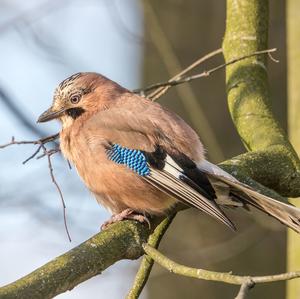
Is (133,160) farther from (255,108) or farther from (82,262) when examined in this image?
(82,262)

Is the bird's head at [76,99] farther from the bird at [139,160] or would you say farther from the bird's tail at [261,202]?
the bird's tail at [261,202]

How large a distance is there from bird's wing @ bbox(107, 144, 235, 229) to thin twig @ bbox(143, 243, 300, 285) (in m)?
0.50

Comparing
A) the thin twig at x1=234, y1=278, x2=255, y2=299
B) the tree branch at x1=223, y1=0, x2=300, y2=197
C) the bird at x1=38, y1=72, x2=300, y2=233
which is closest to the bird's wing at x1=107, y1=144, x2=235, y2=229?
the bird at x1=38, y1=72, x2=300, y2=233

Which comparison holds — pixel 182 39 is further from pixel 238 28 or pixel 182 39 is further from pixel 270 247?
pixel 238 28

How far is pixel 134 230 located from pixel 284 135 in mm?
1164

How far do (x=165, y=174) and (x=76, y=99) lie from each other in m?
0.86

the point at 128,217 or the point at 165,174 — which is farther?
the point at 165,174

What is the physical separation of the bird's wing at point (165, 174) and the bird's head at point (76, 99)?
442 mm

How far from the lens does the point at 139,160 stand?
4570 millimetres

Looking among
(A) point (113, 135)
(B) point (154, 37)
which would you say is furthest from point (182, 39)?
(A) point (113, 135)

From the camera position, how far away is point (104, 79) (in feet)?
17.0

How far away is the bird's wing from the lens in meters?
4.23

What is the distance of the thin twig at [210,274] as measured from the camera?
→ 3.07 m

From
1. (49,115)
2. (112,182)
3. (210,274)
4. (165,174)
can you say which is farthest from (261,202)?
(49,115)
